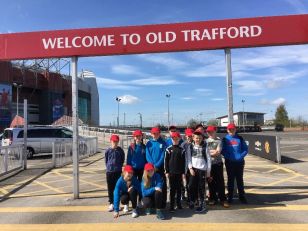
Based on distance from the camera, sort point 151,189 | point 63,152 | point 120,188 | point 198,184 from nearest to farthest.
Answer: point 151,189 → point 120,188 → point 198,184 → point 63,152

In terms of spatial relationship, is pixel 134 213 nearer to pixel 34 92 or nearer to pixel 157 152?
pixel 157 152

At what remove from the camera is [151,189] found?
7.67 meters

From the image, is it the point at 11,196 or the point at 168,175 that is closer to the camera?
the point at 168,175

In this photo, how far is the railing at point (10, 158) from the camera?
14.3m

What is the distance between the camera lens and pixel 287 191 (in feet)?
32.1

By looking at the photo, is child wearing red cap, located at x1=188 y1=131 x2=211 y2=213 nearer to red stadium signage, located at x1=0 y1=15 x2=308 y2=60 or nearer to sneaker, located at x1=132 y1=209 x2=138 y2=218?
sneaker, located at x1=132 y1=209 x2=138 y2=218

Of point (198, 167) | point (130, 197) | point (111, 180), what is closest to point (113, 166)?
point (111, 180)

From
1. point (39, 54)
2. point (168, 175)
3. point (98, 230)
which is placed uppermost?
point (39, 54)

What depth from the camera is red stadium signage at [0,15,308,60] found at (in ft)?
29.7

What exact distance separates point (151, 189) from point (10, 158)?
30.7 feet

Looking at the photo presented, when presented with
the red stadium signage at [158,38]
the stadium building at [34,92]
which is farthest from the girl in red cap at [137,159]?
the stadium building at [34,92]

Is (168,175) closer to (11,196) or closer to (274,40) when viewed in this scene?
(274,40)

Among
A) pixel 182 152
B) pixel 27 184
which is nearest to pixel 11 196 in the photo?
pixel 27 184

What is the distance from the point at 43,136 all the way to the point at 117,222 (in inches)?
751
